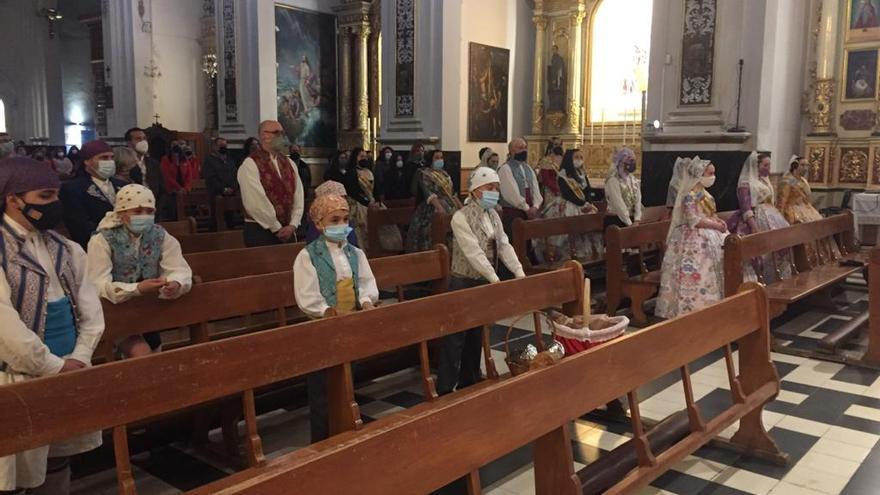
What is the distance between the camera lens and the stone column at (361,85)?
17.2 metres

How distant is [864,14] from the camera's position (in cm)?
1173

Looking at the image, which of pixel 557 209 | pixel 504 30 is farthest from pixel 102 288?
pixel 504 30

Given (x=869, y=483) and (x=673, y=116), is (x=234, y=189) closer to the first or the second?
(x=673, y=116)

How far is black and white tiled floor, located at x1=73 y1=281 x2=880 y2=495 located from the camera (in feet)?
12.4

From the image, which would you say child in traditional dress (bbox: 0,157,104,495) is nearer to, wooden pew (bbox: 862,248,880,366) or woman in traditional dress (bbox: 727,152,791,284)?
wooden pew (bbox: 862,248,880,366)

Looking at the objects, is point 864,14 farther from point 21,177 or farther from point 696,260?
point 21,177

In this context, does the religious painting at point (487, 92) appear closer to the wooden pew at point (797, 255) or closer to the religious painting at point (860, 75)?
the religious painting at point (860, 75)

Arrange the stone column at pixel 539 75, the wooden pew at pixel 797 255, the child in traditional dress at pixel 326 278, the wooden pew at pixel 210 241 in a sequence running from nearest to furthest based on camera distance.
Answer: the child in traditional dress at pixel 326 278 < the wooden pew at pixel 210 241 < the wooden pew at pixel 797 255 < the stone column at pixel 539 75

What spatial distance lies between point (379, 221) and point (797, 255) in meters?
4.77

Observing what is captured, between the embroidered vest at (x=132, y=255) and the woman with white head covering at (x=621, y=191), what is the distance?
5.95 m

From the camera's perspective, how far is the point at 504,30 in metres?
15.6

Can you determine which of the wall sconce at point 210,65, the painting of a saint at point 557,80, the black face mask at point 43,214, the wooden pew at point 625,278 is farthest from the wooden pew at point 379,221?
the wall sconce at point 210,65

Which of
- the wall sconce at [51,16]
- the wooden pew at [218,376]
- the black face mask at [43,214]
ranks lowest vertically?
the wooden pew at [218,376]

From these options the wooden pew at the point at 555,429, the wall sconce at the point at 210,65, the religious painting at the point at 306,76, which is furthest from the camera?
the wall sconce at the point at 210,65
